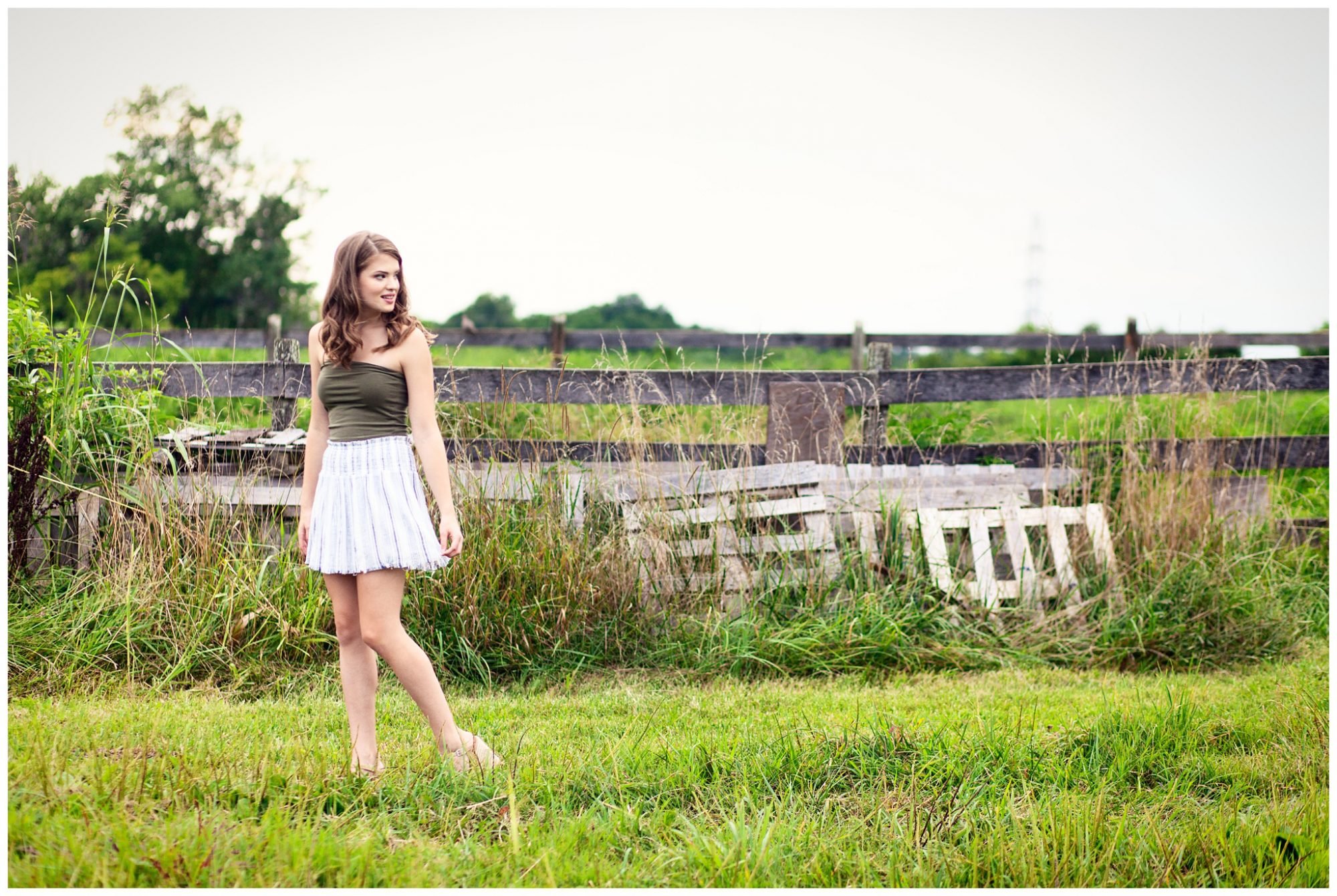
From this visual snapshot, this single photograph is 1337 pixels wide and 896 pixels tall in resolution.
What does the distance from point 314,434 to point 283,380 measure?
8.15 feet

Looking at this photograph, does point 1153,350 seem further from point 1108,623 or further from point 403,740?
point 403,740

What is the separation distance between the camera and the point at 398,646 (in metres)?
3.10

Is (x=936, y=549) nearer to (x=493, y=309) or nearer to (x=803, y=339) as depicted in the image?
(x=803, y=339)

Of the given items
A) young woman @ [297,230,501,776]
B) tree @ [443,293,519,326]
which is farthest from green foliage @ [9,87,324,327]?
young woman @ [297,230,501,776]

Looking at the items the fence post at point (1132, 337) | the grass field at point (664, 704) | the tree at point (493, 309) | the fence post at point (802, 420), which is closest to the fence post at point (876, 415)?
the grass field at point (664, 704)

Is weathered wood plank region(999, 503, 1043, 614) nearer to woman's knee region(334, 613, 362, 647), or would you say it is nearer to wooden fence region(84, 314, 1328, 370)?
woman's knee region(334, 613, 362, 647)

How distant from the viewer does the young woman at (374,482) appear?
120 inches

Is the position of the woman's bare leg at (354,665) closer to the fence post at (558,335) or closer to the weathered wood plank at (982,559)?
the weathered wood plank at (982,559)

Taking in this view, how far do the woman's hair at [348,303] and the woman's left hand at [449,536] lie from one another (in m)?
0.61

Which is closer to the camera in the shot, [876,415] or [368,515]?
[368,515]

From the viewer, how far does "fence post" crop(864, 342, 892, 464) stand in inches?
235

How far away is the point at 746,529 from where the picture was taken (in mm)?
5250

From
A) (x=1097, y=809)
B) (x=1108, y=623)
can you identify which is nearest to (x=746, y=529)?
(x=1108, y=623)

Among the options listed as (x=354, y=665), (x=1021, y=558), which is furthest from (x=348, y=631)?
(x=1021, y=558)
